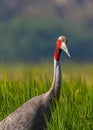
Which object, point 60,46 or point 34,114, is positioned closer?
point 34,114

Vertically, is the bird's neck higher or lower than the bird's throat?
lower

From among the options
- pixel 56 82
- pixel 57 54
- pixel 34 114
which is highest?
pixel 57 54

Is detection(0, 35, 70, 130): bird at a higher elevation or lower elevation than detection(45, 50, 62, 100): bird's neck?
lower

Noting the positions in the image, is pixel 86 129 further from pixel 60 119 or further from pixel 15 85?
pixel 15 85

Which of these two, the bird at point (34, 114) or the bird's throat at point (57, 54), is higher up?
the bird's throat at point (57, 54)

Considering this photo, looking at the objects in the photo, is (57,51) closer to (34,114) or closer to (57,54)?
(57,54)

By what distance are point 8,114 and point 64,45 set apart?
1349 mm

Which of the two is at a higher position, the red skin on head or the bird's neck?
the red skin on head

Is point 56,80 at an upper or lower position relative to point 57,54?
lower

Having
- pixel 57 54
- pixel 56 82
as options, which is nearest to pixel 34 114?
pixel 56 82

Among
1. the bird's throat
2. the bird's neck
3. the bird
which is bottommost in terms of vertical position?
the bird

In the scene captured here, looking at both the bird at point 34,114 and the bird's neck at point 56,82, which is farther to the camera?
the bird's neck at point 56,82

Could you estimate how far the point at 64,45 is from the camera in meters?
9.21

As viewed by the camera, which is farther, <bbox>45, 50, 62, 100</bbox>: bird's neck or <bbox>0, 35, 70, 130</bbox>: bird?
<bbox>45, 50, 62, 100</bbox>: bird's neck
